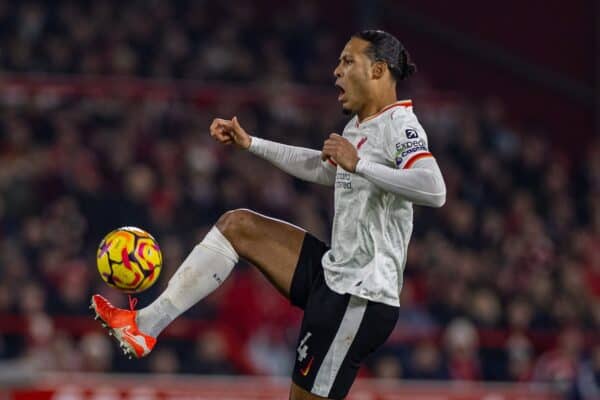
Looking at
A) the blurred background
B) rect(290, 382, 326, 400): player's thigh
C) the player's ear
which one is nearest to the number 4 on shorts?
rect(290, 382, 326, 400): player's thigh

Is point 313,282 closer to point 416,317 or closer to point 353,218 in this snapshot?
point 353,218

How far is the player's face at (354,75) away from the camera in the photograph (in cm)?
599

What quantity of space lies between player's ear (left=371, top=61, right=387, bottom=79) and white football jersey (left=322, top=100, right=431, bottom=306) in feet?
0.51

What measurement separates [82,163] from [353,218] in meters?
7.71

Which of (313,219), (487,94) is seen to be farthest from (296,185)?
(487,94)

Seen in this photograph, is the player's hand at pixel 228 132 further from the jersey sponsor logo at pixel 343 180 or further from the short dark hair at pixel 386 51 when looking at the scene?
the short dark hair at pixel 386 51

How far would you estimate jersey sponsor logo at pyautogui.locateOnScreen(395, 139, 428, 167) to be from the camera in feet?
19.0

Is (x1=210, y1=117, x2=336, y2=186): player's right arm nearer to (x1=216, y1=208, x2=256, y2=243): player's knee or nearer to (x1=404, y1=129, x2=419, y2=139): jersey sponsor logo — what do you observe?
(x1=216, y1=208, x2=256, y2=243): player's knee

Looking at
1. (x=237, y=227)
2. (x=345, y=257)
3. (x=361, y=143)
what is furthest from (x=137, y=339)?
(x=361, y=143)

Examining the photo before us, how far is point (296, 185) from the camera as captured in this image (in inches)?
574

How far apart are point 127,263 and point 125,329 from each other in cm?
31

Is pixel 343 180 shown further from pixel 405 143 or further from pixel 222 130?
pixel 222 130

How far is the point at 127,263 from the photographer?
5.86 metres

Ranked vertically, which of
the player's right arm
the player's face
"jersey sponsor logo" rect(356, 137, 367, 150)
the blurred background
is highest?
the player's face
